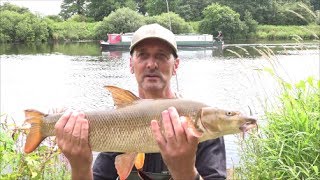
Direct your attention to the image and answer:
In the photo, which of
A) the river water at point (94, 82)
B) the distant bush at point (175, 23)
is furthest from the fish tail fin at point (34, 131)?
the distant bush at point (175, 23)

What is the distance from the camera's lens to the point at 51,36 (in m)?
69.8

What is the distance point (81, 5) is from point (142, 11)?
525 inches

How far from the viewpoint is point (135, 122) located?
8.10 ft

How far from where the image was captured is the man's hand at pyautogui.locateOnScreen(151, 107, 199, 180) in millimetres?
2330

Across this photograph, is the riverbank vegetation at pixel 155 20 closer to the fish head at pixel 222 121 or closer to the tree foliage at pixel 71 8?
the tree foliage at pixel 71 8

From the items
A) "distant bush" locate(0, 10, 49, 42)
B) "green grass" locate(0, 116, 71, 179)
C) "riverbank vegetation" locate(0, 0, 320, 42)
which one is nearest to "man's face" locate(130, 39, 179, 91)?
"green grass" locate(0, 116, 71, 179)

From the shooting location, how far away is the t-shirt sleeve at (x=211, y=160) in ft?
8.98

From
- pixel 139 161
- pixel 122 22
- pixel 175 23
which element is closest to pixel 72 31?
pixel 122 22

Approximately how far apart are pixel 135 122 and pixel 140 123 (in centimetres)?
3

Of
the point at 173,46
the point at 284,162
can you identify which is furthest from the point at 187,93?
the point at 173,46

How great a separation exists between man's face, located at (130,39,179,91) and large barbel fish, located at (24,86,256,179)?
0.51 meters

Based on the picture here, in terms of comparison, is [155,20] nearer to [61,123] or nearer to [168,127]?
[61,123]

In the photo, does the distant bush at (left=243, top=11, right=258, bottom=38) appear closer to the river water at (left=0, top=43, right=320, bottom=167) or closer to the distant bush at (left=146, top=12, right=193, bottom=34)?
the distant bush at (left=146, top=12, right=193, bottom=34)

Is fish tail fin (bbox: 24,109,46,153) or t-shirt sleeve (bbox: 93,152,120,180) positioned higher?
fish tail fin (bbox: 24,109,46,153)
